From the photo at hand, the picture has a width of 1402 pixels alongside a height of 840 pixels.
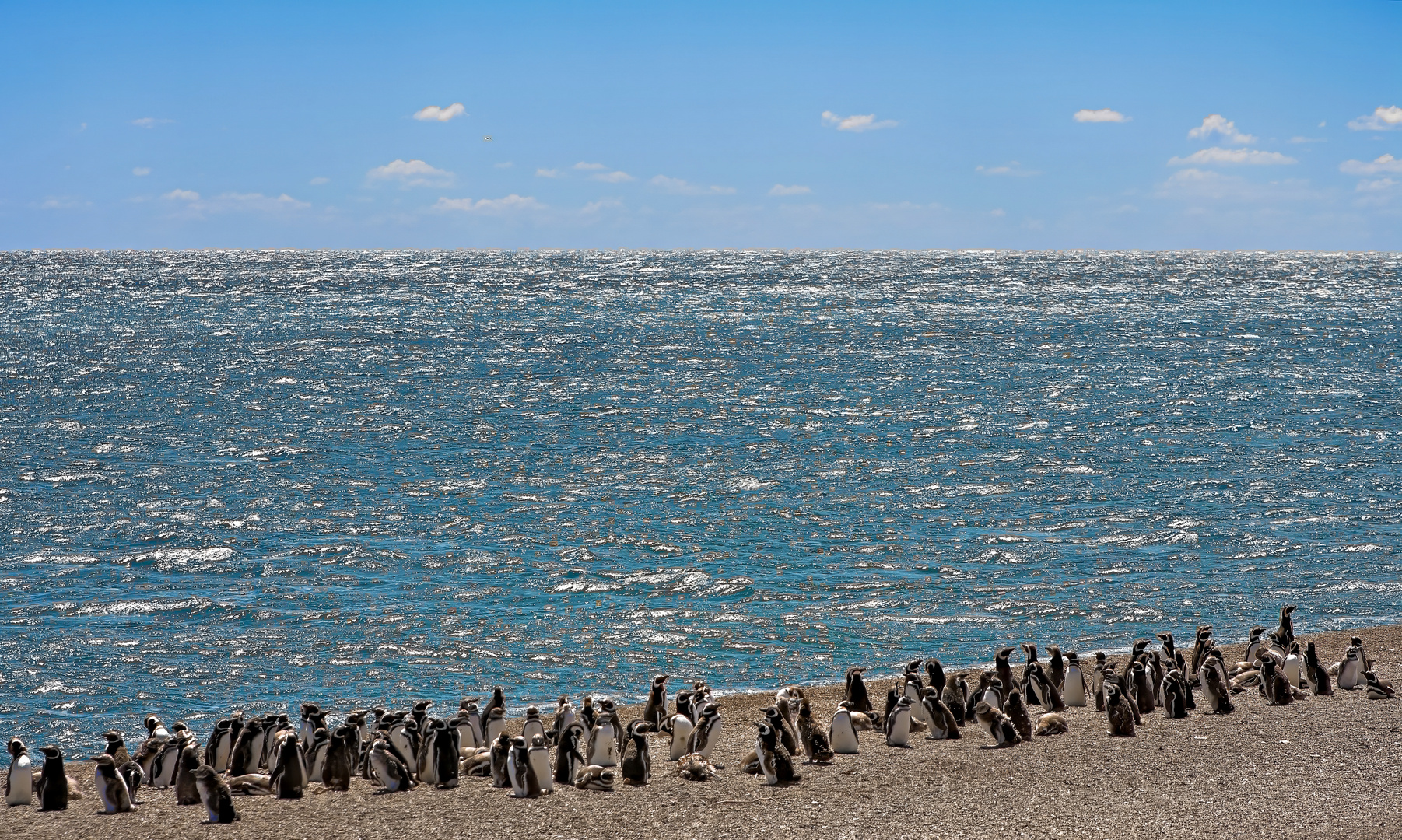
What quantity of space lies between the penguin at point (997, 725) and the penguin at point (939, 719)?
403 millimetres

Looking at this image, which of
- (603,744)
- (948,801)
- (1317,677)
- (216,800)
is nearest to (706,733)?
(603,744)

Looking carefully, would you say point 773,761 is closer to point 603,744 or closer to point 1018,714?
point 603,744

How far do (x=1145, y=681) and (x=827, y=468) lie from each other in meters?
33.4

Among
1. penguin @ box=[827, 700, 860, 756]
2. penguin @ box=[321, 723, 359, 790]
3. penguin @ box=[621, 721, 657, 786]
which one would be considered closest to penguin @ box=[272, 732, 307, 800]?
penguin @ box=[321, 723, 359, 790]

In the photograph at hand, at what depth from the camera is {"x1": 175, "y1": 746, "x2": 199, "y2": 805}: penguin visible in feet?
56.2

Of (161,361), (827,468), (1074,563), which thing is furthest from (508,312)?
(1074,563)

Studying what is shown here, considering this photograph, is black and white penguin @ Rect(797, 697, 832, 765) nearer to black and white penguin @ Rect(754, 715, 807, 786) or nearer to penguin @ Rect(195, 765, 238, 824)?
black and white penguin @ Rect(754, 715, 807, 786)

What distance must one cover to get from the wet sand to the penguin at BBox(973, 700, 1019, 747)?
0.25m

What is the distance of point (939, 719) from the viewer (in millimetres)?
20109

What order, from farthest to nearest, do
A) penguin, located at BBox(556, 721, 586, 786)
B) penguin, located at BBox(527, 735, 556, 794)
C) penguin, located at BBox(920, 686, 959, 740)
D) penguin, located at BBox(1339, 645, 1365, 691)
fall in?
penguin, located at BBox(1339, 645, 1365, 691) → penguin, located at BBox(920, 686, 959, 740) → penguin, located at BBox(556, 721, 586, 786) → penguin, located at BBox(527, 735, 556, 794)

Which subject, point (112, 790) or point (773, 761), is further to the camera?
point (773, 761)

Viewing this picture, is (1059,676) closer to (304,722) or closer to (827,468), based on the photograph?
(304,722)

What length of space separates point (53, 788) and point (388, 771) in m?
4.21

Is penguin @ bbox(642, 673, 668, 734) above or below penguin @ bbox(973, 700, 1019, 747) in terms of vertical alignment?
below
